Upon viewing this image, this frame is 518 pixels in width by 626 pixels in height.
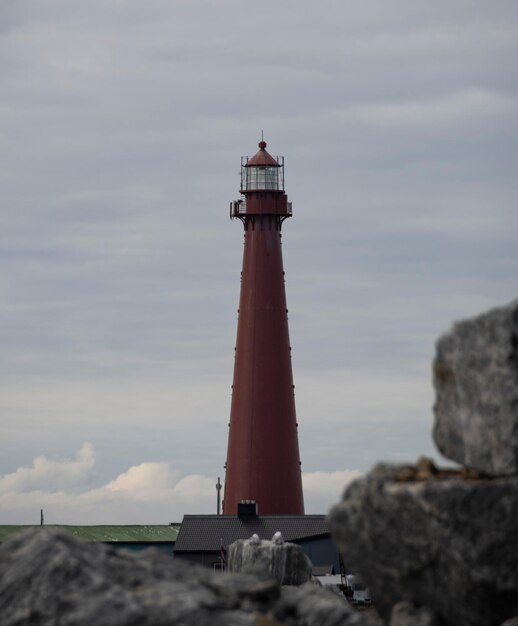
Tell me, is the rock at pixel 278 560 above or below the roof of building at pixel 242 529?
below

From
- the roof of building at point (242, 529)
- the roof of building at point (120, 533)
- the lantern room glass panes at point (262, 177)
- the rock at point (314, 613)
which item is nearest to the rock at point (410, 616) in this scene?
the rock at point (314, 613)

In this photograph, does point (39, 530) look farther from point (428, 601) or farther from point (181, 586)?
point (428, 601)

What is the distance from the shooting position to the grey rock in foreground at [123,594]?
24.5 meters

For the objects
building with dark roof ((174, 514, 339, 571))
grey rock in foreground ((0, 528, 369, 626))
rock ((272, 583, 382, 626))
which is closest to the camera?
grey rock in foreground ((0, 528, 369, 626))

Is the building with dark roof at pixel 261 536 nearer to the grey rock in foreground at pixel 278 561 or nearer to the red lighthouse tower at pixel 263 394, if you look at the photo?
the red lighthouse tower at pixel 263 394

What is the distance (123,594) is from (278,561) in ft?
124

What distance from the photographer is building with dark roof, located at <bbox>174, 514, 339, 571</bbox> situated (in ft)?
301

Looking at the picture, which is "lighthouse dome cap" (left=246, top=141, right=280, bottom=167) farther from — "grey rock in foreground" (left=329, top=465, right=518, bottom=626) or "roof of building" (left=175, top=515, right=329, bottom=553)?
"grey rock in foreground" (left=329, top=465, right=518, bottom=626)

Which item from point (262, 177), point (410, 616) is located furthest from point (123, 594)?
point (262, 177)

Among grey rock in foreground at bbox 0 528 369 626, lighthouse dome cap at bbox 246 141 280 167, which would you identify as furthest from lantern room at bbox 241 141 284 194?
grey rock in foreground at bbox 0 528 369 626

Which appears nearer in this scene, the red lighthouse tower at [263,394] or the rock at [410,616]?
the rock at [410,616]

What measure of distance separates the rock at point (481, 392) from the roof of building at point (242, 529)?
217 ft

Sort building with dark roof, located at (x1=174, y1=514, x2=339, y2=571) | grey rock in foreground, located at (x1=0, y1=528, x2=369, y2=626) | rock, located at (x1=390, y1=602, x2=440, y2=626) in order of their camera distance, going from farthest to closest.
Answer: building with dark roof, located at (x1=174, y1=514, x2=339, y2=571), rock, located at (x1=390, y1=602, x2=440, y2=626), grey rock in foreground, located at (x1=0, y1=528, x2=369, y2=626)

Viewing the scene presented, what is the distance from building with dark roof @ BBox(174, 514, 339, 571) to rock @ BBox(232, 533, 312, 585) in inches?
1036
